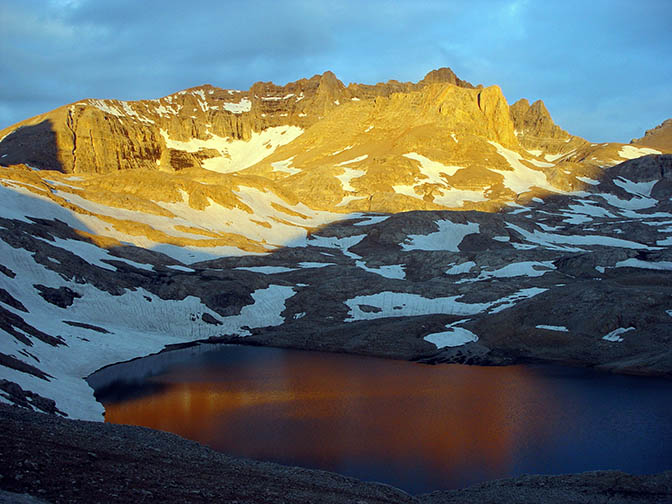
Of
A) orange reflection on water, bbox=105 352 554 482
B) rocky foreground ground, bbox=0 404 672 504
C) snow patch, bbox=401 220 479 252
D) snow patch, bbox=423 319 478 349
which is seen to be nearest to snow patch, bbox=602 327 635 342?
orange reflection on water, bbox=105 352 554 482

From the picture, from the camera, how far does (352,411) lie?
45031 mm

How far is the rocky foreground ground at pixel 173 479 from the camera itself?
16859mm

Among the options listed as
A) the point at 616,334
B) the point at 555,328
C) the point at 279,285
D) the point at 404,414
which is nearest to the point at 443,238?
the point at 279,285

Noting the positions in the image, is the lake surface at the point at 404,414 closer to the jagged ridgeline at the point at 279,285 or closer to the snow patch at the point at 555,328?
the jagged ridgeline at the point at 279,285

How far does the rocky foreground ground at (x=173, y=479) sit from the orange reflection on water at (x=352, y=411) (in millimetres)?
5490

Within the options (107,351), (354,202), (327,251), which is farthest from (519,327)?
(354,202)

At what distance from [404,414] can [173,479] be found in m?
26.5

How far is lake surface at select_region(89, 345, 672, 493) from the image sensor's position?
34.1m

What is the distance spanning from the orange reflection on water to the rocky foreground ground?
18.0 ft

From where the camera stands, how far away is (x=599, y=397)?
49.0 meters

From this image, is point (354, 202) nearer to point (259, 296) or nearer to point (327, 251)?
point (327, 251)

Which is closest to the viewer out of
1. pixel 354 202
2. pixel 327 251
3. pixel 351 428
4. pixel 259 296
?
pixel 351 428

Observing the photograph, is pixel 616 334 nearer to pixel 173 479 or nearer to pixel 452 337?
pixel 452 337

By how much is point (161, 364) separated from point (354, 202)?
408 feet
